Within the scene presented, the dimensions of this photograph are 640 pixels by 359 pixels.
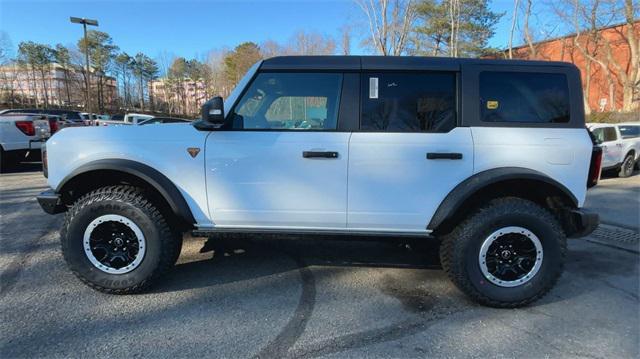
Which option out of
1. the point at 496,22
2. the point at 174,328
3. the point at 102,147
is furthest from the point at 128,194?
the point at 496,22

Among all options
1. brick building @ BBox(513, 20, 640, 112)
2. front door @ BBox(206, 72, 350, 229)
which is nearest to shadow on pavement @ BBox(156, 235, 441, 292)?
front door @ BBox(206, 72, 350, 229)

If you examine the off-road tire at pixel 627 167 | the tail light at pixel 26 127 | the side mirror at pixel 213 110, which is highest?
the tail light at pixel 26 127

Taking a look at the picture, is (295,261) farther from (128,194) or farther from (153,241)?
(128,194)

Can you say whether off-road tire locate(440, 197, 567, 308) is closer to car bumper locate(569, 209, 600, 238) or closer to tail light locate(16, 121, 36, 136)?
car bumper locate(569, 209, 600, 238)

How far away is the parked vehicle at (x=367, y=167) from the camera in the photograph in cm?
299

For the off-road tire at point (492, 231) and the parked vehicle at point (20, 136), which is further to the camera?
the parked vehicle at point (20, 136)

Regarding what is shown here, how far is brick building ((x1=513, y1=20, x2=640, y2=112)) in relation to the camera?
25.1 meters

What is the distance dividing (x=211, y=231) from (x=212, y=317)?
27.7 inches

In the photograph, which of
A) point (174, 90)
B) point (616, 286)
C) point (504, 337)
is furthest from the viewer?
point (174, 90)

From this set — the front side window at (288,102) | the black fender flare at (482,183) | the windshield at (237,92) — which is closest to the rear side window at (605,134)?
the black fender flare at (482,183)

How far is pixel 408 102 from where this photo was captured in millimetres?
3059

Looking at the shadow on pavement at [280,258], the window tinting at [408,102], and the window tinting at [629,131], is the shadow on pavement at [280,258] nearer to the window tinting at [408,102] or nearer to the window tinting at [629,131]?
the window tinting at [408,102]

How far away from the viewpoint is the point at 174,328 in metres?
2.70

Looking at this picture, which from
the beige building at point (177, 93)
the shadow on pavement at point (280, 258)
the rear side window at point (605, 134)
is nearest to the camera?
the shadow on pavement at point (280, 258)
